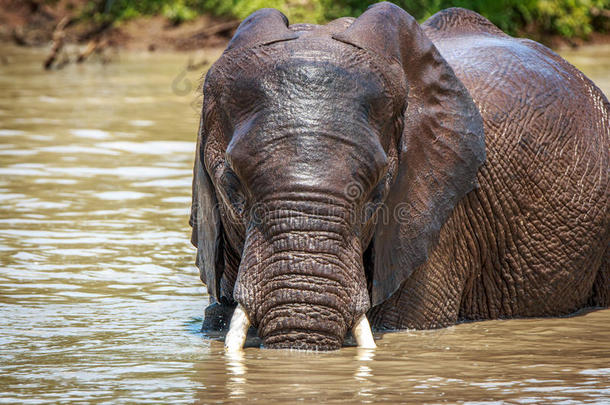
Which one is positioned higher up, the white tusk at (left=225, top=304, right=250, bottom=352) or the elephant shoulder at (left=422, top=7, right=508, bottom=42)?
the elephant shoulder at (left=422, top=7, right=508, bottom=42)

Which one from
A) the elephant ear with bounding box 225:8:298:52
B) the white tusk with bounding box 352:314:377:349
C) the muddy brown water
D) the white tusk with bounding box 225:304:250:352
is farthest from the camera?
the elephant ear with bounding box 225:8:298:52

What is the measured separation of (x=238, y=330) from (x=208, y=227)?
0.86m

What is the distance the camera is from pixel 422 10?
94.9 feet

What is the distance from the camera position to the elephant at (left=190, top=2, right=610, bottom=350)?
5.09m

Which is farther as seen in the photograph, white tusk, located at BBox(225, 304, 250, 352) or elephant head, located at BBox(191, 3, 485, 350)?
white tusk, located at BBox(225, 304, 250, 352)

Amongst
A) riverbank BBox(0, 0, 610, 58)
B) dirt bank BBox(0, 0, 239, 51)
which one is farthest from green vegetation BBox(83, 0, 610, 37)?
dirt bank BBox(0, 0, 239, 51)

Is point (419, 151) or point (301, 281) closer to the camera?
point (301, 281)

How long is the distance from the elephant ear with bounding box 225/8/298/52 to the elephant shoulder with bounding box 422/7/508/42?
1730 mm

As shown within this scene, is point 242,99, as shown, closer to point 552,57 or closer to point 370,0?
point 552,57

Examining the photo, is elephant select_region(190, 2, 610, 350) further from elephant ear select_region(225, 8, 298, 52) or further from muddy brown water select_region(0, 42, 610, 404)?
muddy brown water select_region(0, 42, 610, 404)

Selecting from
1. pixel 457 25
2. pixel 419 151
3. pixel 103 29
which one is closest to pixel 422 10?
pixel 103 29

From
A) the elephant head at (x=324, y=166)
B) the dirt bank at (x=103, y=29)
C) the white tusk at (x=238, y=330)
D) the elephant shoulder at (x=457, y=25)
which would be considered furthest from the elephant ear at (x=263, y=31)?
the dirt bank at (x=103, y=29)

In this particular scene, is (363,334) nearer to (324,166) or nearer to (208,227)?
(324,166)

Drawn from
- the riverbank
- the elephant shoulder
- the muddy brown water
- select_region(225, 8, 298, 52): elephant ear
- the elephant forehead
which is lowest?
the muddy brown water
